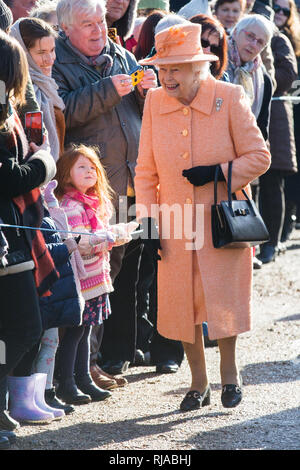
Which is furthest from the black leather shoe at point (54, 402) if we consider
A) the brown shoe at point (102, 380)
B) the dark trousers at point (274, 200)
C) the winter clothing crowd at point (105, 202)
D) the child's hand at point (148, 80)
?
the dark trousers at point (274, 200)

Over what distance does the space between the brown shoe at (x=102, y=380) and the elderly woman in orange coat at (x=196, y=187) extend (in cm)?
62

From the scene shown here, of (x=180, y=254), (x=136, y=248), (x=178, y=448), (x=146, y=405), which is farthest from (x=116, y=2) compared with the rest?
(x=178, y=448)

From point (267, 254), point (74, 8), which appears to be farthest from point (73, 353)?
point (267, 254)

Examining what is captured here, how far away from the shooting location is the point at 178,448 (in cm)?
476

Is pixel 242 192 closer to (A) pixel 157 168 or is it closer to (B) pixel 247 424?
(A) pixel 157 168

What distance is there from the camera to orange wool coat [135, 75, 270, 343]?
5.45m

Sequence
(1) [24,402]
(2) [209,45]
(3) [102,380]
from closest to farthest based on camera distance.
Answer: (1) [24,402] → (3) [102,380] → (2) [209,45]

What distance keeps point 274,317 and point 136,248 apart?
173cm

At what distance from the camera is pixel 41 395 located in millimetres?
5332

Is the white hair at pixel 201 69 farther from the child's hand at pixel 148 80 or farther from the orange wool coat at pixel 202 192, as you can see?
the child's hand at pixel 148 80

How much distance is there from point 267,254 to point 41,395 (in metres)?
5.30

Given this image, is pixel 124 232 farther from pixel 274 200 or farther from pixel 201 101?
pixel 274 200

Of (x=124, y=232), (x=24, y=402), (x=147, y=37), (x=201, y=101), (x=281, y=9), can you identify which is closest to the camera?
(x=24, y=402)

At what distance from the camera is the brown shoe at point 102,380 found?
603cm
